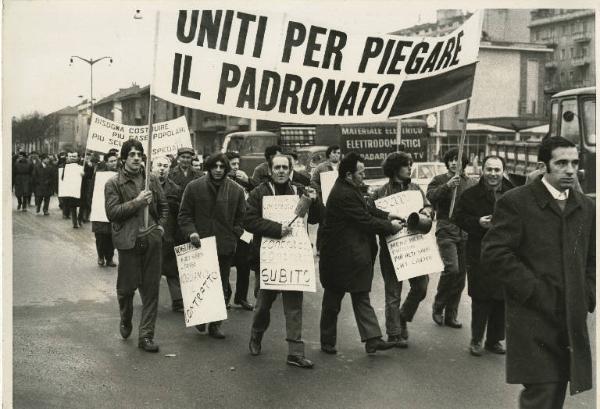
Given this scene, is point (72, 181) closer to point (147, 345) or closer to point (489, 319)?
point (147, 345)

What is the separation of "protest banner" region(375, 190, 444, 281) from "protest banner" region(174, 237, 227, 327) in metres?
1.58

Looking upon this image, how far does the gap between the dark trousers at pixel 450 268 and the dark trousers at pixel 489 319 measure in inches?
33.3

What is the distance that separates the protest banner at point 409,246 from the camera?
23.0 ft

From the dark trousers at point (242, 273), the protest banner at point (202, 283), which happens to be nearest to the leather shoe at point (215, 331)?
the protest banner at point (202, 283)

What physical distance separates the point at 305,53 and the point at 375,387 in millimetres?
2577

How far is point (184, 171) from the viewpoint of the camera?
939 cm

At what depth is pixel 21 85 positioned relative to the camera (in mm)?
5438

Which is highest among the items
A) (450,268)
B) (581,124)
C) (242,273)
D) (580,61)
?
(580,61)

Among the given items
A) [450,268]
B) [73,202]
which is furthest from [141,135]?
[450,268]

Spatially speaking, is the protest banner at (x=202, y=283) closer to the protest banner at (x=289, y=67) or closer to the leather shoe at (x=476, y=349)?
the protest banner at (x=289, y=67)

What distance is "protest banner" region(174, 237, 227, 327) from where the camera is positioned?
694 cm

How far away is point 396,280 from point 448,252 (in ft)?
3.13

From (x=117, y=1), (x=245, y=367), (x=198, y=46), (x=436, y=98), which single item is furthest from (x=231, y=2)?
(x=245, y=367)

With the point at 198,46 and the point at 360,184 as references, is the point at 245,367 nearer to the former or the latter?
the point at 360,184
